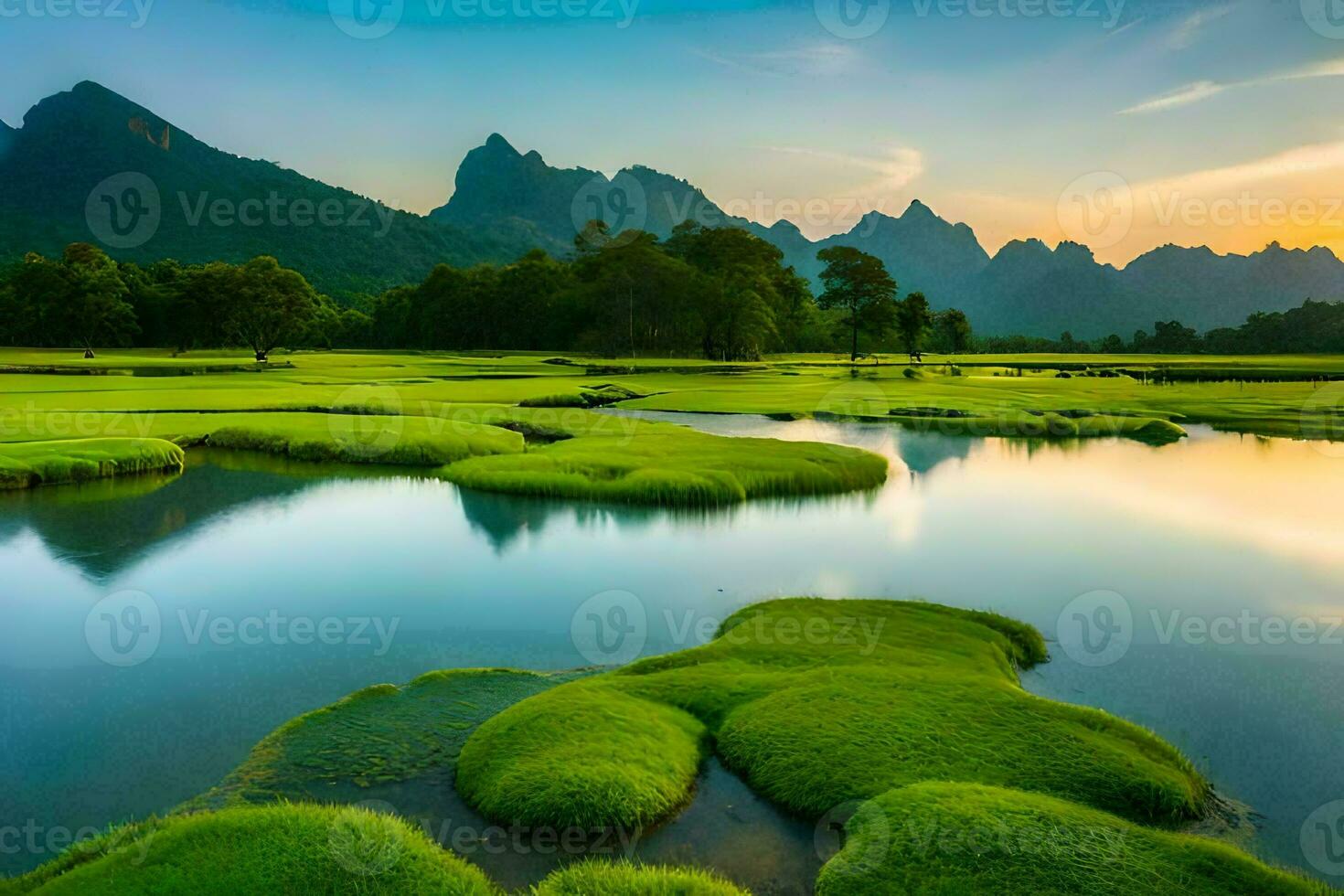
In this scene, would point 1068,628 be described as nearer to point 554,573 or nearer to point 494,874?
point 554,573

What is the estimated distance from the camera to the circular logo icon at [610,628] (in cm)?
1438

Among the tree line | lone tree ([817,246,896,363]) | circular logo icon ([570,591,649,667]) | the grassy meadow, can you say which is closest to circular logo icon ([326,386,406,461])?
the grassy meadow

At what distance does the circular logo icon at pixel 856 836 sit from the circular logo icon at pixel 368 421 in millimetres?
29871

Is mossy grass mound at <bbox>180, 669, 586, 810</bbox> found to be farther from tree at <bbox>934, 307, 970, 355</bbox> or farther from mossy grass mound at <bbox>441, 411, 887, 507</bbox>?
tree at <bbox>934, 307, 970, 355</bbox>

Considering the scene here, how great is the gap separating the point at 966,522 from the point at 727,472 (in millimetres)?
8286

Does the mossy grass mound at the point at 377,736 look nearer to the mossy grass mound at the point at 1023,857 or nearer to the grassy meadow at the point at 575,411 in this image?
the mossy grass mound at the point at 1023,857

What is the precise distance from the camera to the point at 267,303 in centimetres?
8975

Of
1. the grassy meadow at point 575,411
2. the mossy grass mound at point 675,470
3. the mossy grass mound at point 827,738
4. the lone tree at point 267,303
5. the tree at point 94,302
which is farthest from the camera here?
the tree at point 94,302

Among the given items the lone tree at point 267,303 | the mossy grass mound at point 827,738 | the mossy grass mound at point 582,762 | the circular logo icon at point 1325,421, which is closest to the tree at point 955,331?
the circular logo icon at point 1325,421

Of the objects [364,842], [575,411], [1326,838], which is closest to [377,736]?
[364,842]

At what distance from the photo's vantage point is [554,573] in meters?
19.5

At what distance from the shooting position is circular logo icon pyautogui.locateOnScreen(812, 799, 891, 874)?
7293mm

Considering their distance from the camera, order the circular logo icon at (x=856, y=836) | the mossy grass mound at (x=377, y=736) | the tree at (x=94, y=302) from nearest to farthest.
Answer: the circular logo icon at (x=856, y=836) → the mossy grass mound at (x=377, y=736) → the tree at (x=94, y=302)

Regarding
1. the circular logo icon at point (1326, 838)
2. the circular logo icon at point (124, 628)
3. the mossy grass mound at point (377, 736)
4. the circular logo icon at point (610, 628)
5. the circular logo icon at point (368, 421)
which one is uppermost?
the circular logo icon at point (368, 421)
